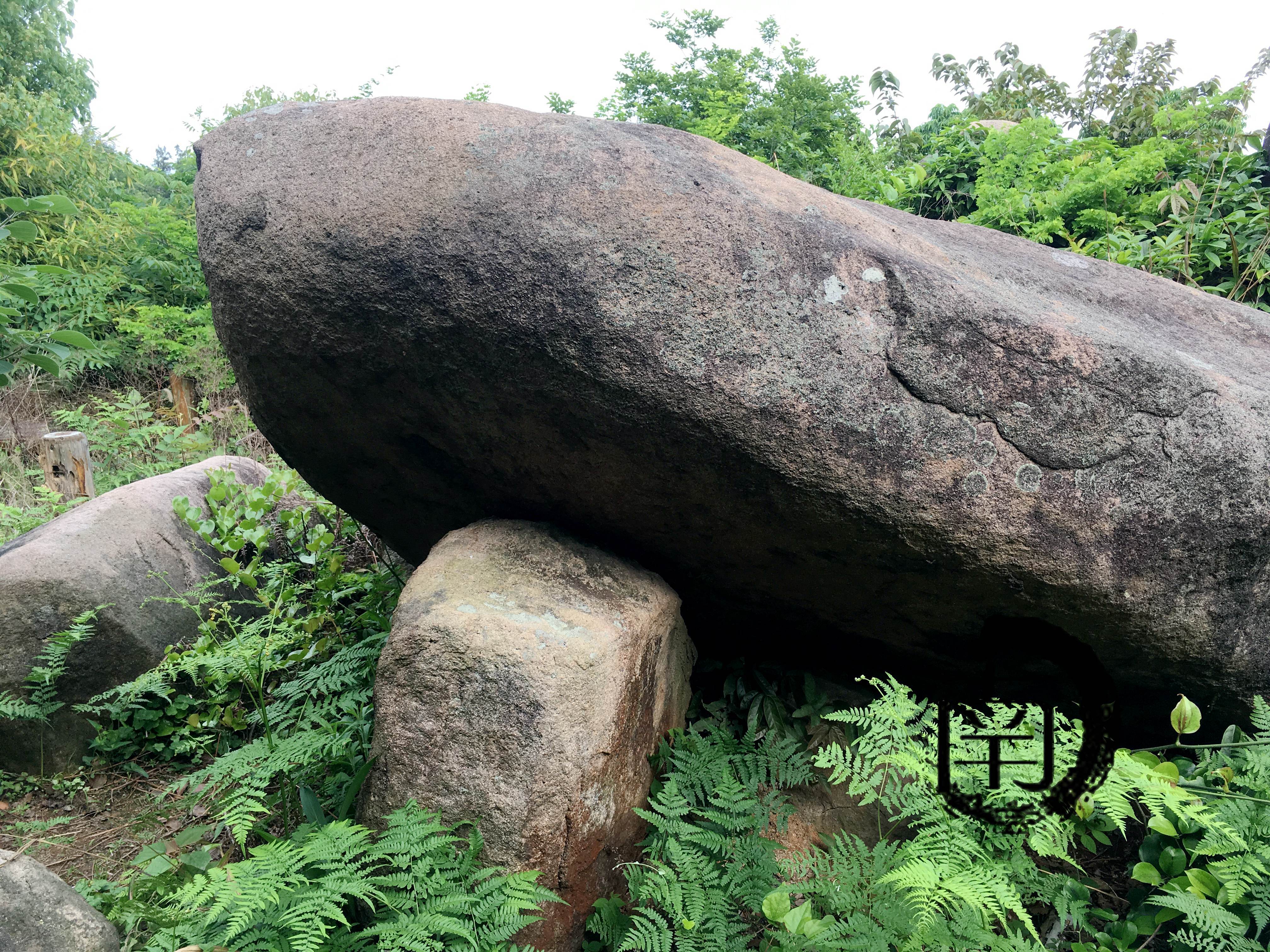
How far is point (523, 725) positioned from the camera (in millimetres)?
1980

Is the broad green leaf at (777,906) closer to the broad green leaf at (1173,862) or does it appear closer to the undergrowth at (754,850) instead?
the undergrowth at (754,850)

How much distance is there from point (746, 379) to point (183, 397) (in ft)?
31.7

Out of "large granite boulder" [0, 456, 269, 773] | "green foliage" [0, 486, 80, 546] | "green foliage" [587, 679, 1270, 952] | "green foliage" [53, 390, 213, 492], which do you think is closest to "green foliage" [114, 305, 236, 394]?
"green foliage" [53, 390, 213, 492]

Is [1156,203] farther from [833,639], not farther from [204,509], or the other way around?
[204,509]

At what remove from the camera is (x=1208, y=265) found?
5012 mm

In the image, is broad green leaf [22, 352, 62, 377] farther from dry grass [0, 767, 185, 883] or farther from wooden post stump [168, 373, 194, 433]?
wooden post stump [168, 373, 194, 433]

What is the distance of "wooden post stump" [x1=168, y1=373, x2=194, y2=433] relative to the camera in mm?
9469

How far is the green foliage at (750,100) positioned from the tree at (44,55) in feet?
35.5

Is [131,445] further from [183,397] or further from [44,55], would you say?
[44,55]

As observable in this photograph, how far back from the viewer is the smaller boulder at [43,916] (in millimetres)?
1775

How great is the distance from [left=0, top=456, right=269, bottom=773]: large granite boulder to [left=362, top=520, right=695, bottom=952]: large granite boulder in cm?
166

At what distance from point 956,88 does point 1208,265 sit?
875cm

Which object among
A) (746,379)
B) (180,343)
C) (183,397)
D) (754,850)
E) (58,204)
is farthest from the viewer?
(180,343)

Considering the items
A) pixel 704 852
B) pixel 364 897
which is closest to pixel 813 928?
pixel 704 852
